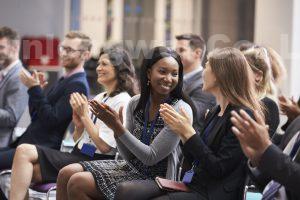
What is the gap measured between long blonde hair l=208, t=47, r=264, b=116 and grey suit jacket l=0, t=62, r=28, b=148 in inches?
87.1

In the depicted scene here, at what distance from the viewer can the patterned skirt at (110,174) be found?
356cm

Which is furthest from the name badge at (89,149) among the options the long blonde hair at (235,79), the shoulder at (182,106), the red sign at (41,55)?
the red sign at (41,55)

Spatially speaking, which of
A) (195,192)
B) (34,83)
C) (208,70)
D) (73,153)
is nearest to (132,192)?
(195,192)

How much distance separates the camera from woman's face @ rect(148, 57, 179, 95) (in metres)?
3.62

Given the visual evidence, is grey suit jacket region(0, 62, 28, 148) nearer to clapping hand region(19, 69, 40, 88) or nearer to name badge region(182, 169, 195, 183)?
clapping hand region(19, 69, 40, 88)

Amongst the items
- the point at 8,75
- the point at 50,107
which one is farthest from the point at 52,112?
the point at 8,75

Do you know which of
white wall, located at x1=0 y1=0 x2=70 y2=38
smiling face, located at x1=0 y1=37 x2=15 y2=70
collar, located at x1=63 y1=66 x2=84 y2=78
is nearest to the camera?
collar, located at x1=63 y1=66 x2=84 y2=78

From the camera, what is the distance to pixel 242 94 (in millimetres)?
3154

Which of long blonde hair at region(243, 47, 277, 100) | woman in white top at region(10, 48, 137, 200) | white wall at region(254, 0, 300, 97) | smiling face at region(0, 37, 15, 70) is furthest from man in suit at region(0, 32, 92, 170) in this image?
white wall at region(254, 0, 300, 97)

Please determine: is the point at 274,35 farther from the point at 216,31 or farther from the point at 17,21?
the point at 17,21

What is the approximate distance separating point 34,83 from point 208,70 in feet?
5.67

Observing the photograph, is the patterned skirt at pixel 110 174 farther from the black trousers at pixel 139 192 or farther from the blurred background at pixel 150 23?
the blurred background at pixel 150 23

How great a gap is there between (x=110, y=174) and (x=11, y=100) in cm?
163

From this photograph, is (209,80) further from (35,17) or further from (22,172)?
(35,17)
